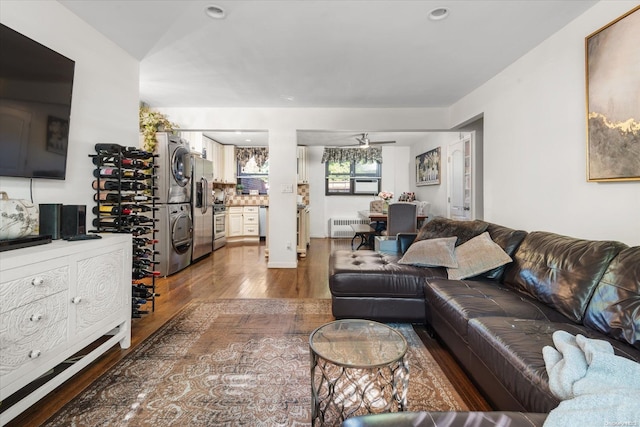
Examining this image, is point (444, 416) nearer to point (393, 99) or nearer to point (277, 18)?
point (277, 18)

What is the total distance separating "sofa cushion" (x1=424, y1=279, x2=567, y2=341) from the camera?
1678 mm

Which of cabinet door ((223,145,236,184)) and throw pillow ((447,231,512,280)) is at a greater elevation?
cabinet door ((223,145,236,184))

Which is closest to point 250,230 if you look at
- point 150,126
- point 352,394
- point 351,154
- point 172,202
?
point 351,154

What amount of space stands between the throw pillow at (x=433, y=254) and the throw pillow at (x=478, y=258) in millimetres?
62

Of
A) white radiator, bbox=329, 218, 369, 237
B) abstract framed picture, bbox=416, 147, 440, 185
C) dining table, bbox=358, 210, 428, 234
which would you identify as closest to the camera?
dining table, bbox=358, 210, 428, 234

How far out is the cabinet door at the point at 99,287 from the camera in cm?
166

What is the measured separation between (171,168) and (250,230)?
336 cm

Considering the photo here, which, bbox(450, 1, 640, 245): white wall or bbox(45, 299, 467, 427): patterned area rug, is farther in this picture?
bbox(450, 1, 640, 245): white wall

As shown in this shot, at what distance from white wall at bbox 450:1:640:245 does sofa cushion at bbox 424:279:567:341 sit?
72 centimetres

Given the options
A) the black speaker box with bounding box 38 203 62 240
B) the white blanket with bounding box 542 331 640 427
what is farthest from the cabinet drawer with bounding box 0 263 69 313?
the white blanket with bounding box 542 331 640 427

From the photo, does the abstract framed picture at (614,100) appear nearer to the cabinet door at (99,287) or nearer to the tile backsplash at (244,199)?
the cabinet door at (99,287)

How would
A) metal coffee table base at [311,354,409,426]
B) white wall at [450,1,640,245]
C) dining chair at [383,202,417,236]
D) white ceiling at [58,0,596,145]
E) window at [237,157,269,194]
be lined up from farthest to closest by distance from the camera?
1. window at [237,157,269,194]
2. dining chair at [383,202,417,236]
3. white ceiling at [58,0,596,145]
4. white wall at [450,1,640,245]
5. metal coffee table base at [311,354,409,426]

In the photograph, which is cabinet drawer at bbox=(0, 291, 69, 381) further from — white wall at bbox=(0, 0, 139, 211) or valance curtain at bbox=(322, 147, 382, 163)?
valance curtain at bbox=(322, 147, 382, 163)

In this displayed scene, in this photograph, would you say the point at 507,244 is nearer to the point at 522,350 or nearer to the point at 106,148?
the point at 522,350
